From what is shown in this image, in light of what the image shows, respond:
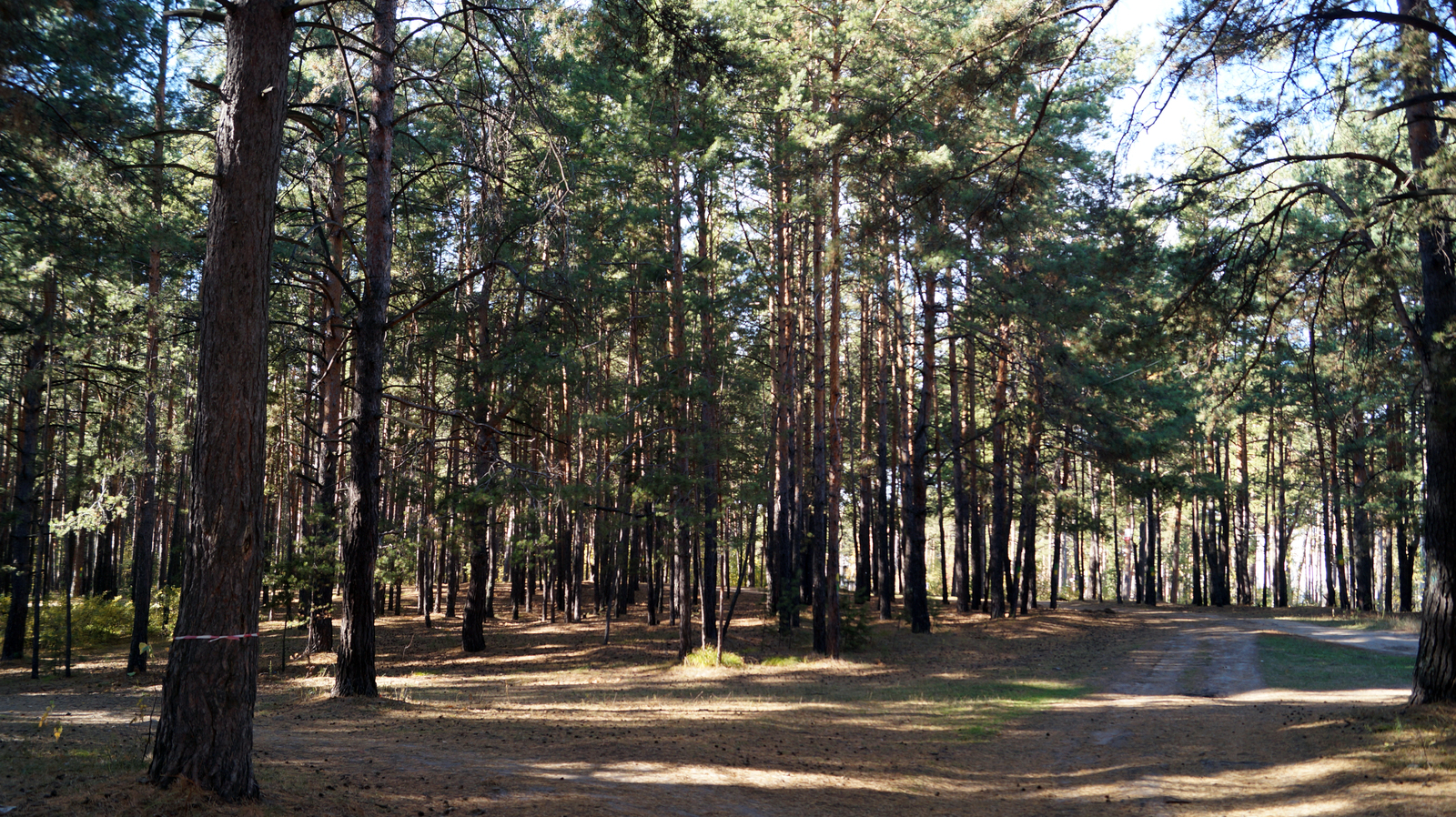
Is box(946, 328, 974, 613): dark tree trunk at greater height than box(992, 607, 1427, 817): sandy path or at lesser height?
greater

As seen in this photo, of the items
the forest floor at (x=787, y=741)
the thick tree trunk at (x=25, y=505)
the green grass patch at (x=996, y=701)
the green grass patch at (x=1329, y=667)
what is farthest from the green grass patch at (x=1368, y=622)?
the thick tree trunk at (x=25, y=505)

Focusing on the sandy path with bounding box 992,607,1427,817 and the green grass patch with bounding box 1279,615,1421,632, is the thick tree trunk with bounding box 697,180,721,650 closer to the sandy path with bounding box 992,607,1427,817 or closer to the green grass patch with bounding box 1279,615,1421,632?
the sandy path with bounding box 992,607,1427,817

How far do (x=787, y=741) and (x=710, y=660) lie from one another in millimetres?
8489

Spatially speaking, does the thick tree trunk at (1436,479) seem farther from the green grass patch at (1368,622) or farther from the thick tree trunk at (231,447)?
the green grass patch at (1368,622)

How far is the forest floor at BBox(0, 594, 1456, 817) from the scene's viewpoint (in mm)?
5973

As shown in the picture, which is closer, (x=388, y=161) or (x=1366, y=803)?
(x=1366, y=803)

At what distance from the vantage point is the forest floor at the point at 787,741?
235 inches

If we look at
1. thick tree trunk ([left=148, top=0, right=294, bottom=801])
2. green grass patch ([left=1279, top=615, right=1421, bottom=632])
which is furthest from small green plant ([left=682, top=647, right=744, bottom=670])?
green grass patch ([left=1279, top=615, right=1421, bottom=632])

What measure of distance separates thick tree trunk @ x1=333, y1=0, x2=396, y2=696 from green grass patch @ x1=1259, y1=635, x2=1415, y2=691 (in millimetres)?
14426

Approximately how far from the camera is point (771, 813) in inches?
258

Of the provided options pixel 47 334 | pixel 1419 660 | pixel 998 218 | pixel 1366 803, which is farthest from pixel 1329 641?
pixel 47 334

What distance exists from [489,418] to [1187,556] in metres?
68.8

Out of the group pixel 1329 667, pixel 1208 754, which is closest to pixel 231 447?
pixel 1208 754

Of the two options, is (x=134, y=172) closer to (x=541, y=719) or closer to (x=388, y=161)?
(x=388, y=161)
